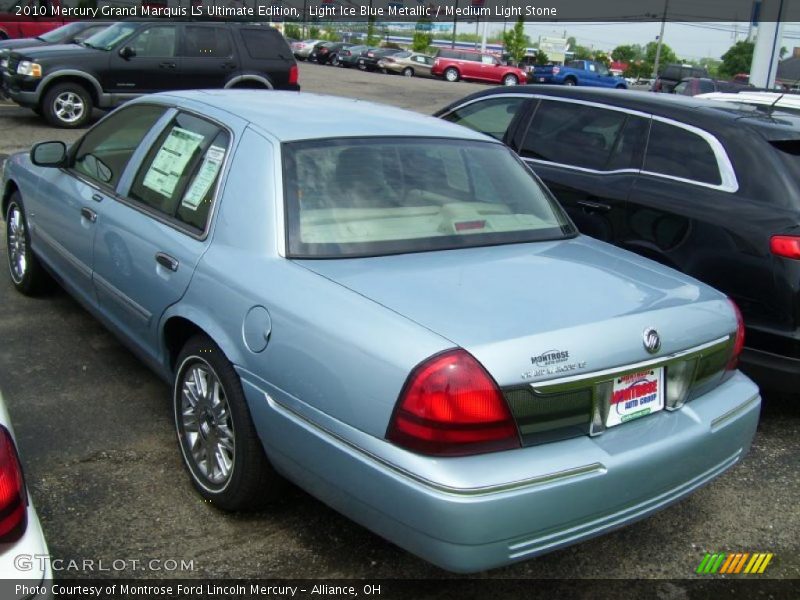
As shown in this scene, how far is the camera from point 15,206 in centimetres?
557

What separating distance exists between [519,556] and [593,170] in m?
3.39

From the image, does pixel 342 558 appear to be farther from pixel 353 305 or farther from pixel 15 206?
pixel 15 206

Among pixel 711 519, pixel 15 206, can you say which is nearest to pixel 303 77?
pixel 15 206

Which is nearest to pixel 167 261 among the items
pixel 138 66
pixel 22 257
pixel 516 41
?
pixel 22 257

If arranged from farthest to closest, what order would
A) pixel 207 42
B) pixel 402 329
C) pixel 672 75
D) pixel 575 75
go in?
pixel 575 75, pixel 672 75, pixel 207 42, pixel 402 329

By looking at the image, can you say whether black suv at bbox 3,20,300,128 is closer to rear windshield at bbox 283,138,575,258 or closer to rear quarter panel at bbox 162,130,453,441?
rear windshield at bbox 283,138,575,258

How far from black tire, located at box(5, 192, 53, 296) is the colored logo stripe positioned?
4.20m

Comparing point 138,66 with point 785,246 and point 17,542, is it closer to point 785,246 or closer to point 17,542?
point 785,246

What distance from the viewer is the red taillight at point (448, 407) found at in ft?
8.26

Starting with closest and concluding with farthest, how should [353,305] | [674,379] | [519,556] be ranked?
[519,556], [353,305], [674,379]

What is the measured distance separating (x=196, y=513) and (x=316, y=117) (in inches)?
70.3

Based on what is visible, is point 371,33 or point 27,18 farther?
point 371,33

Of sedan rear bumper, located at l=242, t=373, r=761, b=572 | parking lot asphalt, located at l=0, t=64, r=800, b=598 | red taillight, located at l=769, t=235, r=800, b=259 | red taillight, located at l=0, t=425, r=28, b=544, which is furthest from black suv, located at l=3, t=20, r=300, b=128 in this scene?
red taillight, located at l=0, t=425, r=28, b=544

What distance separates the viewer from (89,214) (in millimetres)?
4297
